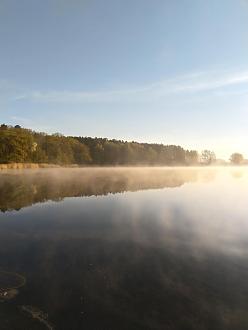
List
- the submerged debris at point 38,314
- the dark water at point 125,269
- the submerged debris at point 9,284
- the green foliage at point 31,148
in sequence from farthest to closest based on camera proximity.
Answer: the green foliage at point 31,148 → the submerged debris at point 9,284 → the dark water at point 125,269 → the submerged debris at point 38,314

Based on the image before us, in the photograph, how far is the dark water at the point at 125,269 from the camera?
10.5m

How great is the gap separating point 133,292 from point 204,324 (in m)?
3.05

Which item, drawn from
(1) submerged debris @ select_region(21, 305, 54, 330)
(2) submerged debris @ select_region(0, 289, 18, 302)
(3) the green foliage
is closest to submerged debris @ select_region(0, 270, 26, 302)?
(2) submerged debris @ select_region(0, 289, 18, 302)

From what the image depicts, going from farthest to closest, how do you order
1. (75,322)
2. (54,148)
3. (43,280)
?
(54,148)
(43,280)
(75,322)

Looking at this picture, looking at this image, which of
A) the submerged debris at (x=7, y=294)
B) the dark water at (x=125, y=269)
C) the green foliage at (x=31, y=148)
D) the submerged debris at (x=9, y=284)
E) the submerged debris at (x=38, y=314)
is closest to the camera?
the submerged debris at (x=38, y=314)

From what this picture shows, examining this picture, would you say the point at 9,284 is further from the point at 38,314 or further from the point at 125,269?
the point at 125,269

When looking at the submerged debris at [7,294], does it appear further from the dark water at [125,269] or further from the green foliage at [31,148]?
the green foliage at [31,148]

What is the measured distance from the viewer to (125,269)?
48.7ft

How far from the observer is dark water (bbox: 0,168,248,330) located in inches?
414

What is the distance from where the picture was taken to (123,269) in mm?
14828

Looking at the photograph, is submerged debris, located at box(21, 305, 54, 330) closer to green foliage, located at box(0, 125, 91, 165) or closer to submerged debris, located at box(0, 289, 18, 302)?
submerged debris, located at box(0, 289, 18, 302)

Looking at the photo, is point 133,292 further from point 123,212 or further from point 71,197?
point 71,197

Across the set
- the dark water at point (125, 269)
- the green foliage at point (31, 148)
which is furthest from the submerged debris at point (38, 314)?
the green foliage at point (31, 148)

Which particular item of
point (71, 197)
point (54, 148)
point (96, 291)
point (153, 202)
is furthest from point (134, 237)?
point (54, 148)
